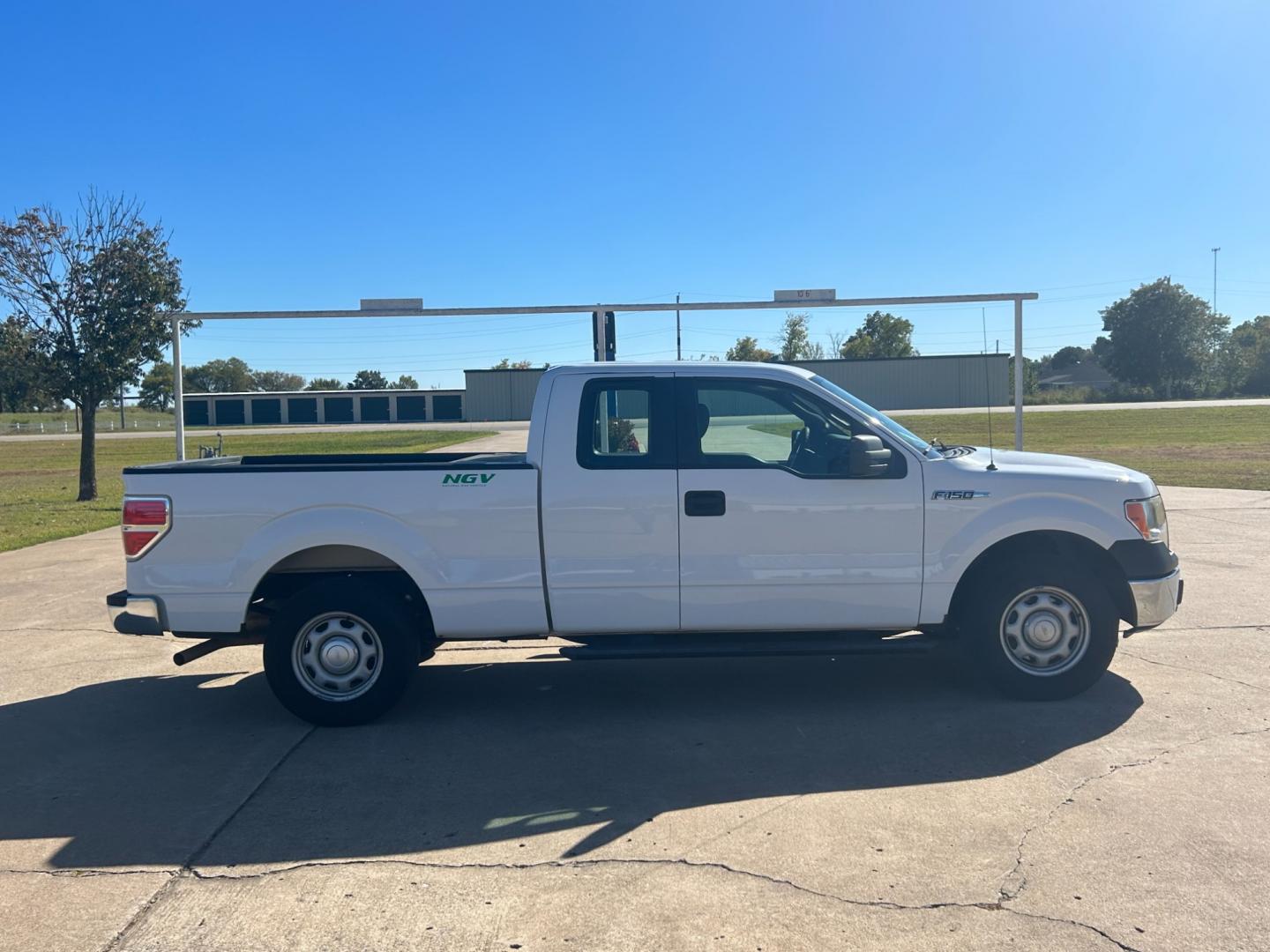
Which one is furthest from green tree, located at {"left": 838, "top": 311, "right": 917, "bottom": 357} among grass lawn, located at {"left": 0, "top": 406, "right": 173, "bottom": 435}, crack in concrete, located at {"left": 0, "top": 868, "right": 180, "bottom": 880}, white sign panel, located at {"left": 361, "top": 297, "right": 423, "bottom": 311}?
grass lawn, located at {"left": 0, "top": 406, "right": 173, "bottom": 435}

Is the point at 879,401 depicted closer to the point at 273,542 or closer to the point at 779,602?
the point at 779,602

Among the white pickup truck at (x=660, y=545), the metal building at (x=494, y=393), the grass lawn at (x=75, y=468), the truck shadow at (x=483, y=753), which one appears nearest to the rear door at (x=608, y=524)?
the white pickup truck at (x=660, y=545)

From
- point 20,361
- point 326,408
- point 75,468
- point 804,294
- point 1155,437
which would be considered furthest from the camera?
point 1155,437

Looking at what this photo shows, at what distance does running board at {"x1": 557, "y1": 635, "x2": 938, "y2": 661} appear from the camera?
5465 mm

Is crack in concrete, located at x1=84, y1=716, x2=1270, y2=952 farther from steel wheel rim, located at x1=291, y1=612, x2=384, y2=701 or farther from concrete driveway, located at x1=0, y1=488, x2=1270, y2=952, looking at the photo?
steel wheel rim, located at x1=291, y1=612, x2=384, y2=701

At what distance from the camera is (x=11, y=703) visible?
6.16 meters

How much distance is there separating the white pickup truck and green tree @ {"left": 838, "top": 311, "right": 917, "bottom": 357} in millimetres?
8937

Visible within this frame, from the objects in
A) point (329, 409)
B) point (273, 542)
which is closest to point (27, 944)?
point (273, 542)

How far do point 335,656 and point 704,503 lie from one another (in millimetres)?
2219

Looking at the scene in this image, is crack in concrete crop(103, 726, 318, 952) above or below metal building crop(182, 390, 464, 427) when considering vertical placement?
below

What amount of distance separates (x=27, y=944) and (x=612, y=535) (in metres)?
3.10

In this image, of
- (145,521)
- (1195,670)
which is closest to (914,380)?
(1195,670)

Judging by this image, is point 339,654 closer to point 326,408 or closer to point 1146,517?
point 1146,517

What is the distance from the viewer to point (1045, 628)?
5633 millimetres
